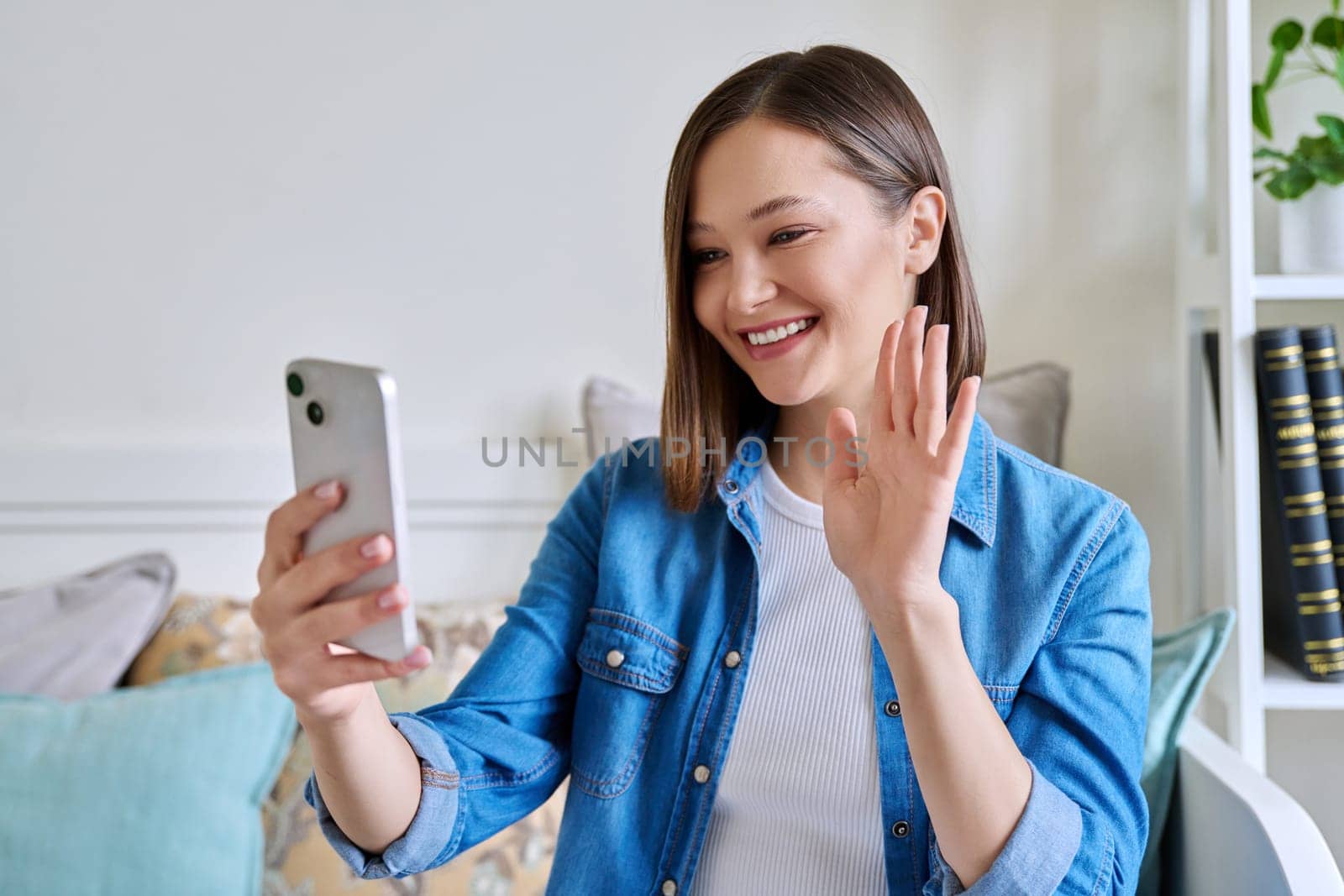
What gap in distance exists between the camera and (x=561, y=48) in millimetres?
1625

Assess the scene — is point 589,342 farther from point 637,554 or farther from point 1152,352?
point 1152,352

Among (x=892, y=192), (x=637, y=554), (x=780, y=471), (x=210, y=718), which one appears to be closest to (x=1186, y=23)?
(x=892, y=192)

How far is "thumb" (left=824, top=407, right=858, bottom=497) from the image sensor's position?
2.67 ft

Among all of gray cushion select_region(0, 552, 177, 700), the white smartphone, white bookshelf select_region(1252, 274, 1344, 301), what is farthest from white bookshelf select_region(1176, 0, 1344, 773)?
gray cushion select_region(0, 552, 177, 700)

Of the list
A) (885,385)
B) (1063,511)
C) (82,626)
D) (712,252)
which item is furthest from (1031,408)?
(82,626)

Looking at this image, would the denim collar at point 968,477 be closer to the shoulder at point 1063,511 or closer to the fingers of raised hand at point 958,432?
the shoulder at point 1063,511

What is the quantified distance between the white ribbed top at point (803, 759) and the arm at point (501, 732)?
16 centimetres

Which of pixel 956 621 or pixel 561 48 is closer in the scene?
pixel 956 621

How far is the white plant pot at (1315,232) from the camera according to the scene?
136cm

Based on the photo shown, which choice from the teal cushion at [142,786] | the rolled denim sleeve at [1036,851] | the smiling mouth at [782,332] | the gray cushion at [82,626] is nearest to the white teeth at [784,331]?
the smiling mouth at [782,332]

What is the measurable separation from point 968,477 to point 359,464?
0.56 m

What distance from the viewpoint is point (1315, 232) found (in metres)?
1.37

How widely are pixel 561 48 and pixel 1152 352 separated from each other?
3.01 ft

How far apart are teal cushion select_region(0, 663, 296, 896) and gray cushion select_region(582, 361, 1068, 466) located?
52cm
